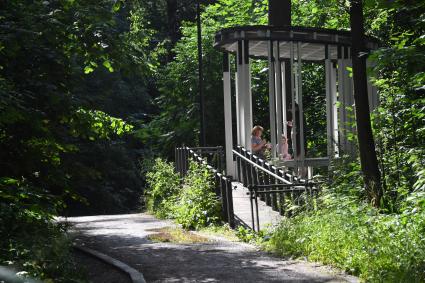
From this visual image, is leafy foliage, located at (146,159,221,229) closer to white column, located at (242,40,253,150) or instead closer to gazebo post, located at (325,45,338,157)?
white column, located at (242,40,253,150)

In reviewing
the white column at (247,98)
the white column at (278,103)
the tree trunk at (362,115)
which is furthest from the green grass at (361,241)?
the white column at (247,98)

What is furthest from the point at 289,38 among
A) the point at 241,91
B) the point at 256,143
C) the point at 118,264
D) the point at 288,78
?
the point at 118,264

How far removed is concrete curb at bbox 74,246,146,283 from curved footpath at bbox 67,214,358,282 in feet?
0.52

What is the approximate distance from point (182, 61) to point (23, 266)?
2369 centimetres

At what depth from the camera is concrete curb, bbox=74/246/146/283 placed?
1044cm

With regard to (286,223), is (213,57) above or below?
above

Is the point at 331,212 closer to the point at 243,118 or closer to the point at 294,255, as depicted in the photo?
the point at 294,255

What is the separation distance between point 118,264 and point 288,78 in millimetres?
11256

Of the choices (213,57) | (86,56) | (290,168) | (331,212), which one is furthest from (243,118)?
(213,57)

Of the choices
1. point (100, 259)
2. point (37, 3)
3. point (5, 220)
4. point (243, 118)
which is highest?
point (37, 3)

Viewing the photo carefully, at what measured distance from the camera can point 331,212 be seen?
40.3ft

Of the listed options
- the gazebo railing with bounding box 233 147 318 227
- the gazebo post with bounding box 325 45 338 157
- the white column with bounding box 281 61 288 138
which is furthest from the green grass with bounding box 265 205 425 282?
the gazebo post with bounding box 325 45 338 157

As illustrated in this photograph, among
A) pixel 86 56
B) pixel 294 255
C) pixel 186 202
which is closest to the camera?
pixel 294 255

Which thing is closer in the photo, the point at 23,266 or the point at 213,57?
the point at 23,266
